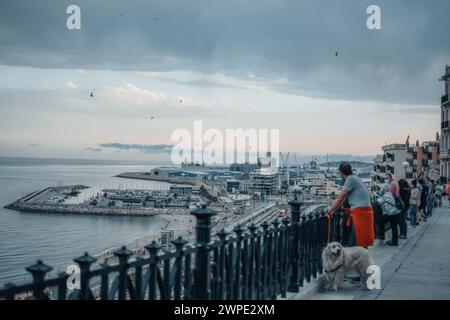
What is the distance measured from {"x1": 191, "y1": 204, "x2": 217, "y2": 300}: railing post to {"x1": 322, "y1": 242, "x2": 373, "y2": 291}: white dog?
2.56m

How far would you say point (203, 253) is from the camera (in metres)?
4.85

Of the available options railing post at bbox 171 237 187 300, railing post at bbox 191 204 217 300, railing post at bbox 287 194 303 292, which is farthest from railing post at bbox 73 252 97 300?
railing post at bbox 287 194 303 292

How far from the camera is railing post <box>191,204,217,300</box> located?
188 inches

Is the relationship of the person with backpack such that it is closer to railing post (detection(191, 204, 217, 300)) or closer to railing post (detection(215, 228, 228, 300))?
railing post (detection(215, 228, 228, 300))

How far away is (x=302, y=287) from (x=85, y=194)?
147 metres

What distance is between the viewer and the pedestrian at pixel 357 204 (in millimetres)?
7406

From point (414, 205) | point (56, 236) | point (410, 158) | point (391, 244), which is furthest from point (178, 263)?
point (410, 158)

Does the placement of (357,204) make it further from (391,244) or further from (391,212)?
(391,244)

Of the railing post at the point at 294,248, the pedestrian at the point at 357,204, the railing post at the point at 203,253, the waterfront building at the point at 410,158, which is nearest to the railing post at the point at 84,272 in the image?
the railing post at the point at 203,253

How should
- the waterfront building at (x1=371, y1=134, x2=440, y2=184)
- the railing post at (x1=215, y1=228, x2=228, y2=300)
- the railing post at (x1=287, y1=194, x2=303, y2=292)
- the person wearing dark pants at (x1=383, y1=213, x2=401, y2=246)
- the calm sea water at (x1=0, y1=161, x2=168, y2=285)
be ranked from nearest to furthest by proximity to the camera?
the railing post at (x1=215, y1=228, x2=228, y2=300) → the railing post at (x1=287, y1=194, x2=303, y2=292) → the person wearing dark pants at (x1=383, y1=213, x2=401, y2=246) → the calm sea water at (x1=0, y1=161, x2=168, y2=285) → the waterfront building at (x1=371, y1=134, x2=440, y2=184)

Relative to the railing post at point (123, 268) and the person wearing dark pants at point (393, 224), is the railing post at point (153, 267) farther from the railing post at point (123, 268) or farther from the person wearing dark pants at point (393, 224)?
the person wearing dark pants at point (393, 224)

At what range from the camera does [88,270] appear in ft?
11.6

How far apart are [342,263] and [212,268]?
8.34 ft

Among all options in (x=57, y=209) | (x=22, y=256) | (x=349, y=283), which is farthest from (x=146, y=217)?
(x=349, y=283)
